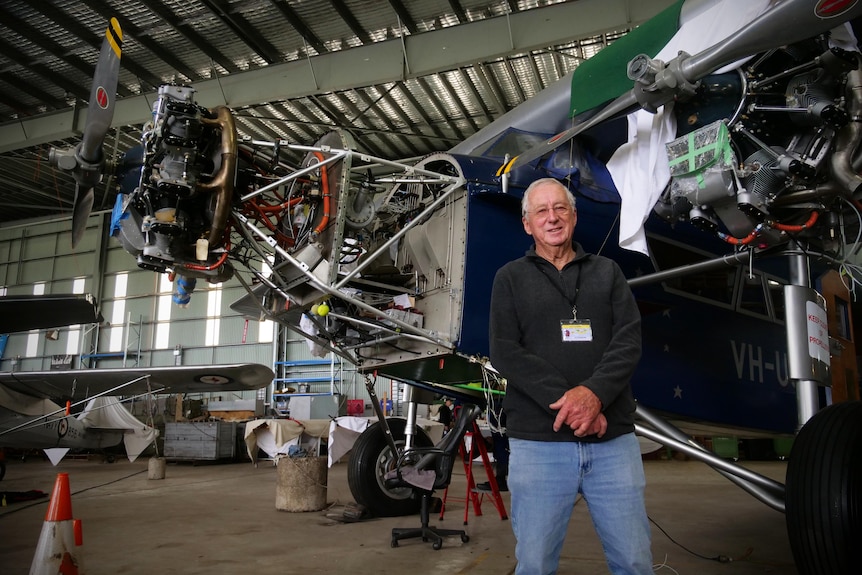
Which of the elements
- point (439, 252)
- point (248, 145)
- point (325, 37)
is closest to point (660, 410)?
point (439, 252)

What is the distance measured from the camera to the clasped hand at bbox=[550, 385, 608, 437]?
188 cm

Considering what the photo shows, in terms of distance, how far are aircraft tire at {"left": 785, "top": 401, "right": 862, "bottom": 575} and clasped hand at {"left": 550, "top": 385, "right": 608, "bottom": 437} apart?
1512 mm

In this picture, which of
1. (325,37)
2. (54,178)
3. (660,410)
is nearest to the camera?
(660,410)

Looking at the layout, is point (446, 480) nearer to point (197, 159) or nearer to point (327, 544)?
point (327, 544)

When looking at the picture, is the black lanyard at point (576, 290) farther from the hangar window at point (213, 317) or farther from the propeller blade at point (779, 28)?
the hangar window at point (213, 317)

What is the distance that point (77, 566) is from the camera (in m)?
2.87

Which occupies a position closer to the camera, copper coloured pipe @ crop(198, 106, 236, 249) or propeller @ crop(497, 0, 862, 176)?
propeller @ crop(497, 0, 862, 176)

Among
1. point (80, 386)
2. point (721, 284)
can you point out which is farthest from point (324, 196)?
point (80, 386)

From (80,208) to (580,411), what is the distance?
4.38 m

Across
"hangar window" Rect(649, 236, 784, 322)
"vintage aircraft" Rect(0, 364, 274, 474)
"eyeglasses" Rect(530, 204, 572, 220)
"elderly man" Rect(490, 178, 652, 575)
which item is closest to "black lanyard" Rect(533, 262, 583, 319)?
"elderly man" Rect(490, 178, 652, 575)

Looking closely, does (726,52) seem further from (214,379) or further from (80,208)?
(214,379)

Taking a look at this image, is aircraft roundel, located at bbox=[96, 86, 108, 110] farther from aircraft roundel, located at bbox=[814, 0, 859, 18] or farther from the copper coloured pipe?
aircraft roundel, located at bbox=[814, 0, 859, 18]

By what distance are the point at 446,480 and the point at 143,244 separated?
2869 millimetres

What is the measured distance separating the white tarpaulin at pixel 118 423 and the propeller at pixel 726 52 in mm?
11639
